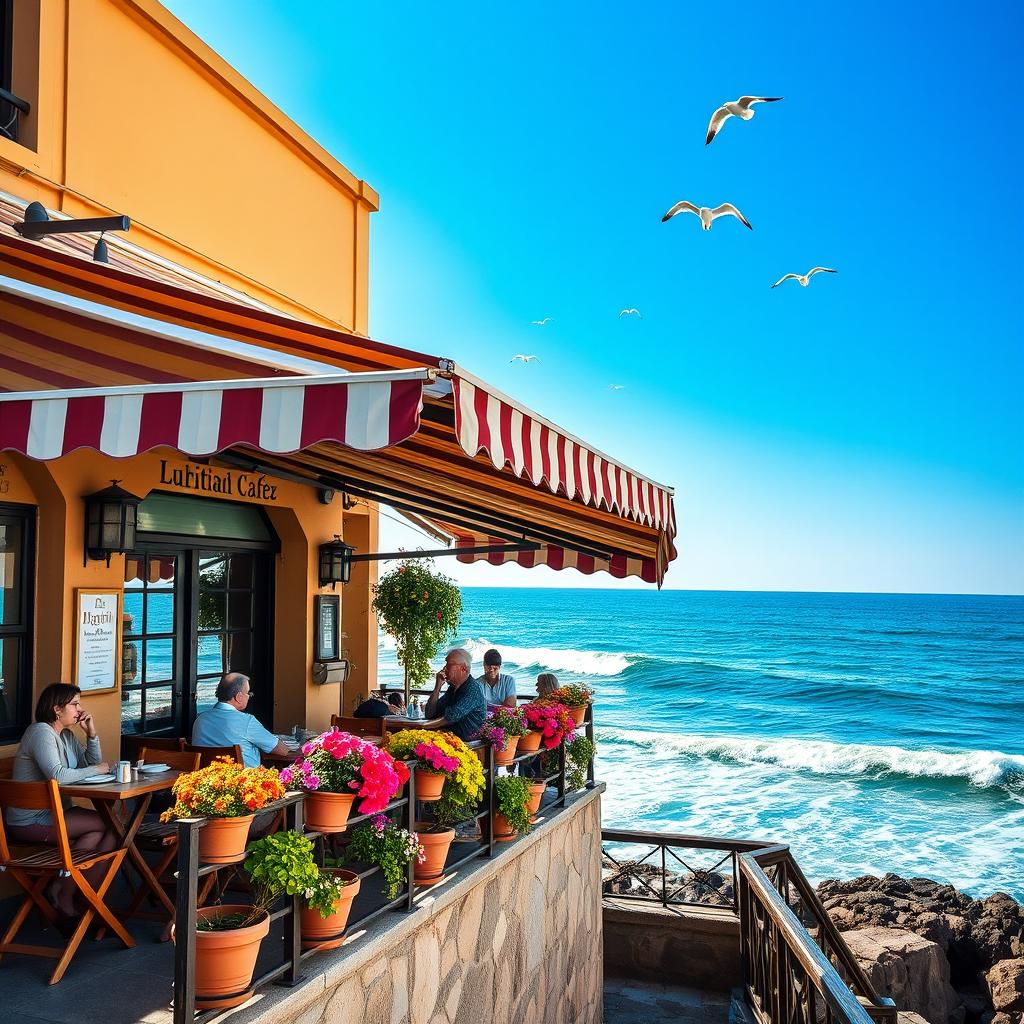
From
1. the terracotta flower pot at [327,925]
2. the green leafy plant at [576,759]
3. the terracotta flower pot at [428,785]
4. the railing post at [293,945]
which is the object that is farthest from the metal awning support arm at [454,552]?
the railing post at [293,945]

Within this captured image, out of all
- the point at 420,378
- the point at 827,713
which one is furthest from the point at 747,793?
the point at 420,378

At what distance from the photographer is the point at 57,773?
510 centimetres

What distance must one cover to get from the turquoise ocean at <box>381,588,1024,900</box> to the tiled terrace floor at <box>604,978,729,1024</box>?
9560 mm

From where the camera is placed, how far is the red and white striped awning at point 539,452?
3797 millimetres

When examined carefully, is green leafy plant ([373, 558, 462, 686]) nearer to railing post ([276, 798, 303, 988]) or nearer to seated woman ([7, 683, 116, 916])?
seated woman ([7, 683, 116, 916])

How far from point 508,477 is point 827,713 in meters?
35.8

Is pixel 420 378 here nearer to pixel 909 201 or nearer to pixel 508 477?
pixel 508 477

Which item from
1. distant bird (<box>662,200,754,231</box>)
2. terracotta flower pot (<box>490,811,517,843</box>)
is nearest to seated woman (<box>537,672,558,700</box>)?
terracotta flower pot (<box>490,811,517,843</box>)

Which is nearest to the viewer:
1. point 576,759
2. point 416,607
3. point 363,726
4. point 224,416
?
point 224,416

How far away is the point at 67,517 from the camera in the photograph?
20.9 ft

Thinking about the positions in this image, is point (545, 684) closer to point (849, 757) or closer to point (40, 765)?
point (40, 765)

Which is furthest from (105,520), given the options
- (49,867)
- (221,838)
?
(221,838)

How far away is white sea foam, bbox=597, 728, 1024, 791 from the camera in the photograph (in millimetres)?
28109

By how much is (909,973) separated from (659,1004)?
126 inches
